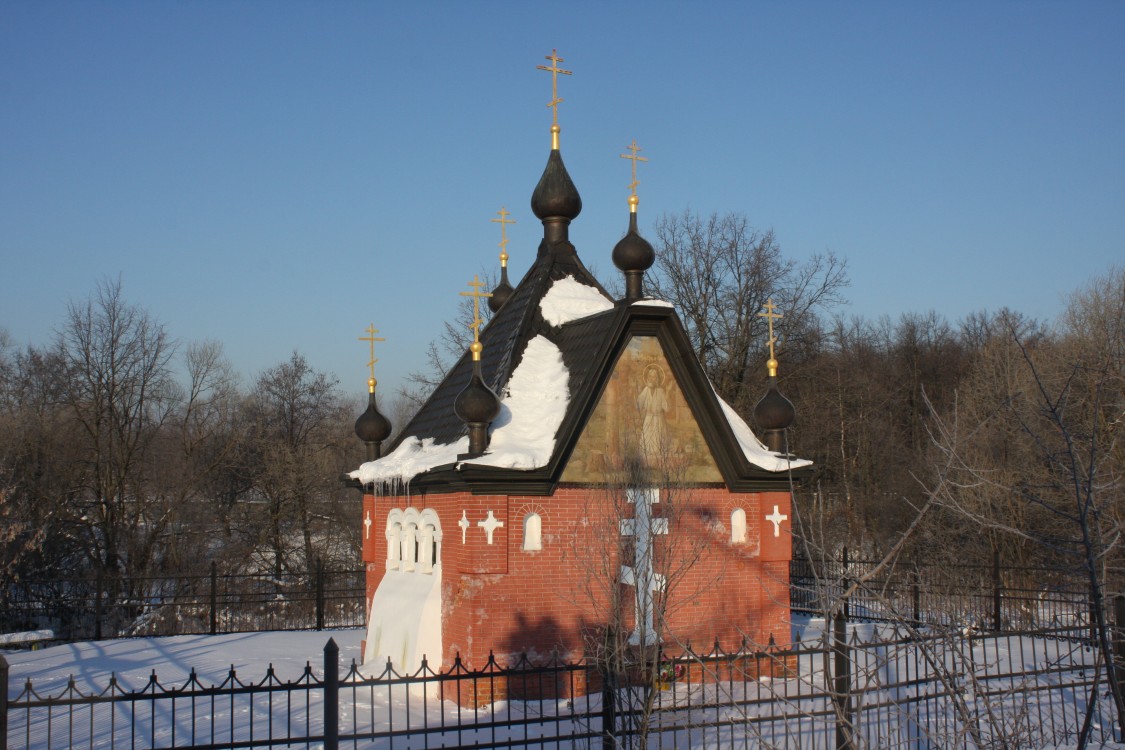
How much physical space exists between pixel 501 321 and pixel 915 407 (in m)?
29.6

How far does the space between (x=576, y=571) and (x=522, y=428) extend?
1722 mm

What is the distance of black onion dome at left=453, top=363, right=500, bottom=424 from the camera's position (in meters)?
11.0

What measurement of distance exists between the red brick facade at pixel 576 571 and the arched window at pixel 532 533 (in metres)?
0.04

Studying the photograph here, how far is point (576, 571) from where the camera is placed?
1105cm

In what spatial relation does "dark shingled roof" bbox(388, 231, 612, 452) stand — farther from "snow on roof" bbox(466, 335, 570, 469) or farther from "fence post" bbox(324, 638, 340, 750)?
"fence post" bbox(324, 638, 340, 750)

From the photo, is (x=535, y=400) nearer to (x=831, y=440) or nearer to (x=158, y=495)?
(x=158, y=495)

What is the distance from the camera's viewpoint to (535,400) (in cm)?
1197

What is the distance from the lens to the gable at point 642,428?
11.3 meters

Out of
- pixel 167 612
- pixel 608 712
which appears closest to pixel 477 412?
pixel 608 712

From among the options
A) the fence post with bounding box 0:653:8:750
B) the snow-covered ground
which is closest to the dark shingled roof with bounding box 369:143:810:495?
the snow-covered ground

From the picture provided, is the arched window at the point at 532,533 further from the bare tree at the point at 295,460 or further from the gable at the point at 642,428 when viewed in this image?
the bare tree at the point at 295,460

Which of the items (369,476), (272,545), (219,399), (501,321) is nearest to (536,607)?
(369,476)

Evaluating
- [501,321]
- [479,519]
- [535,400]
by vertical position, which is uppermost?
[501,321]

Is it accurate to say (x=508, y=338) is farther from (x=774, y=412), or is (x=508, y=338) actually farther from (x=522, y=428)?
(x=774, y=412)
